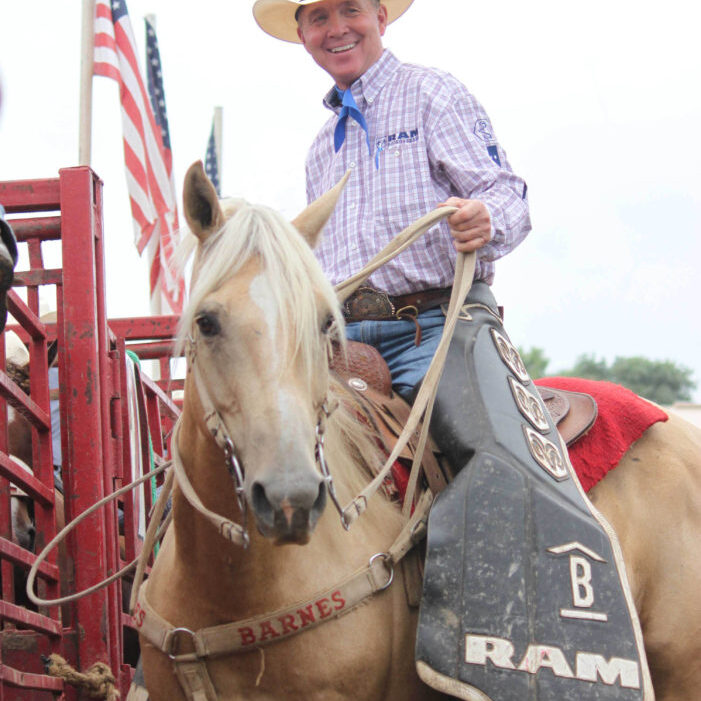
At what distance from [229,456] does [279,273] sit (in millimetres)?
541

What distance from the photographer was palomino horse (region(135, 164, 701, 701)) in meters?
2.41

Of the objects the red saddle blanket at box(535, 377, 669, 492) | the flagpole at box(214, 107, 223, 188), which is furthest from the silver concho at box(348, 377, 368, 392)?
the flagpole at box(214, 107, 223, 188)

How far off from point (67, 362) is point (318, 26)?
5.93 feet

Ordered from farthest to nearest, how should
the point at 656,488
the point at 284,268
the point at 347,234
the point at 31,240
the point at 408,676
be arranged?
the point at 31,240, the point at 347,234, the point at 656,488, the point at 408,676, the point at 284,268

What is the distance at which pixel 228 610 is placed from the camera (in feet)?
9.21

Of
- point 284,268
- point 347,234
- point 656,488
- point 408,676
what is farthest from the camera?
point 347,234

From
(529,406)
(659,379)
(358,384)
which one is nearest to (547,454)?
(529,406)

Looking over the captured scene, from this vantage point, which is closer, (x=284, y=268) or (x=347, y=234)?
(x=284, y=268)

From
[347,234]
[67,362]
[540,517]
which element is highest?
[347,234]

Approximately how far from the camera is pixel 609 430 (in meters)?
3.58

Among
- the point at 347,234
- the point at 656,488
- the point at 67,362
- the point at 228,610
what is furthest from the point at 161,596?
the point at 656,488

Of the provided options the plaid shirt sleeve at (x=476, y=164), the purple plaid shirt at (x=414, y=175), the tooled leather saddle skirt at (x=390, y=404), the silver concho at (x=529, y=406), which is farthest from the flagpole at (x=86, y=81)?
the silver concho at (x=529, y=406)

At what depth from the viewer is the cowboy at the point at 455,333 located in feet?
9.33

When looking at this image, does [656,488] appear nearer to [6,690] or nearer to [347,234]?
[347,234]
